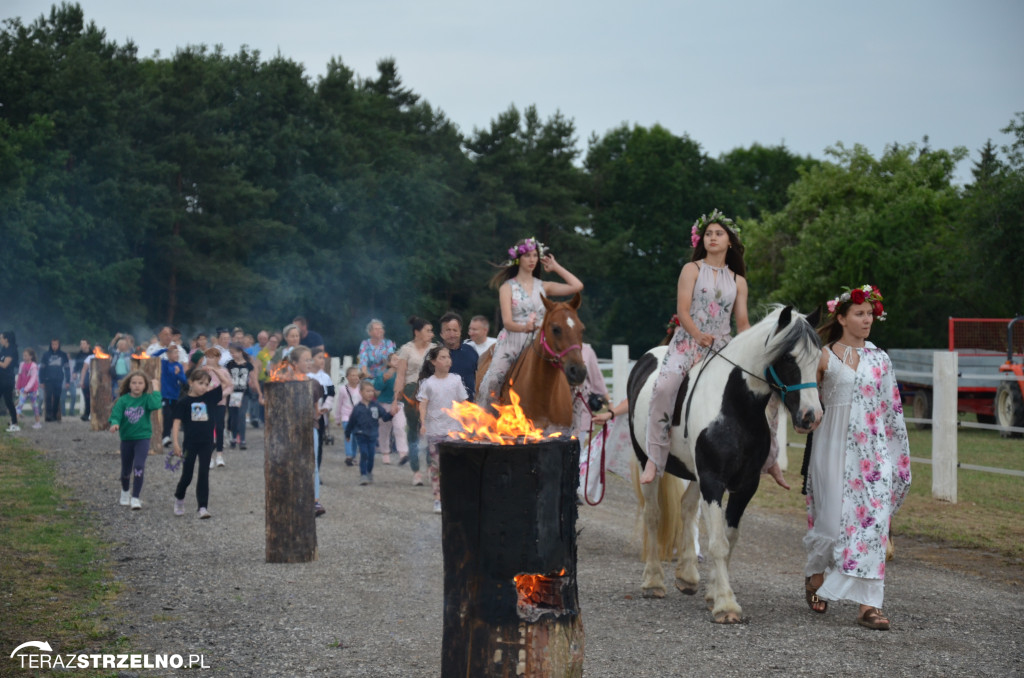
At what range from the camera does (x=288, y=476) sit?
9562 millimetres

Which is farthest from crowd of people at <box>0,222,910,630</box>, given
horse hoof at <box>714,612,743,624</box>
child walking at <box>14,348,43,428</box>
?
child walking at <box>14,348,43,428</box>

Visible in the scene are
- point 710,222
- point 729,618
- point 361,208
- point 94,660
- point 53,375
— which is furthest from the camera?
point 361,208

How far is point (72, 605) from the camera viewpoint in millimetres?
7699

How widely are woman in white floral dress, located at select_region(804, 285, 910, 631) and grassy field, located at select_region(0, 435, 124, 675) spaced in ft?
15.0

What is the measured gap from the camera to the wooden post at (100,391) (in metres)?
24.7

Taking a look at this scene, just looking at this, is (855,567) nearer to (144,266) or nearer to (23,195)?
(23,195)

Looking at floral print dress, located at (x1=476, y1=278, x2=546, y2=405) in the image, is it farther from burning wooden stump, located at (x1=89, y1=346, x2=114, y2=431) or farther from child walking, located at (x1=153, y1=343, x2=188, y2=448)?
burning wooden stump, located at (x1=89, y1=346, x2=114, y2=431)

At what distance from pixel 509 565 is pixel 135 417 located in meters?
8.33

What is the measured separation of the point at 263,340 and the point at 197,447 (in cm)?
951

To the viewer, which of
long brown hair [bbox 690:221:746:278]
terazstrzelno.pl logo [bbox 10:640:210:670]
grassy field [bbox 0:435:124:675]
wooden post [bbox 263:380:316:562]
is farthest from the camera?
wooden post [bbox 263:380:316:562]

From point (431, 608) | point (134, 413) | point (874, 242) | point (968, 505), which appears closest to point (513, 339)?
point (431, 608)

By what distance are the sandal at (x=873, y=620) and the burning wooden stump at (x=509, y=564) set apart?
2.82m

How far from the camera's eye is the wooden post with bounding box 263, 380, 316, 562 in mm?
9484

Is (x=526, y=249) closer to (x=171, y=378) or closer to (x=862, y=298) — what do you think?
(x=862, y=298)
